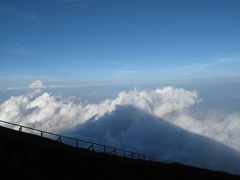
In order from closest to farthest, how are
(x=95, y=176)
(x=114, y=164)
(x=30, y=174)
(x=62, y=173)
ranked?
(x=30, y=174) → (x=62, y=173) → (x=95, y=176) → (x=114, y=164)

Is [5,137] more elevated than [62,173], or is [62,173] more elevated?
[5,137]

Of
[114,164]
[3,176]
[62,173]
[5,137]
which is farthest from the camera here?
[114,164]

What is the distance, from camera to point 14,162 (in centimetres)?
1134

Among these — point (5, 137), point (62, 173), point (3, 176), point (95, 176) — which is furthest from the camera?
point (5, 137)

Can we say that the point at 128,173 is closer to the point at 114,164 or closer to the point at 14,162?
the point at 114,164

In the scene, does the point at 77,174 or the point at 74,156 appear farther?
the point at 74,156

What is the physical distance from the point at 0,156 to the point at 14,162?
159 centimetres

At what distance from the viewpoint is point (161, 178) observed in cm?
1744

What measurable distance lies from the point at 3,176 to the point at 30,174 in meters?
1.63

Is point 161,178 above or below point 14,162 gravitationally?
below

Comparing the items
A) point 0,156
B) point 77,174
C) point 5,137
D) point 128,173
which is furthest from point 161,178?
point 5,137

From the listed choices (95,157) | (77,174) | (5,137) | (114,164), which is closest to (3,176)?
(77,174)

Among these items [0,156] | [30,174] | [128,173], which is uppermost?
[0,156]

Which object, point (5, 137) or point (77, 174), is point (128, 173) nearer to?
point (77, 174)
